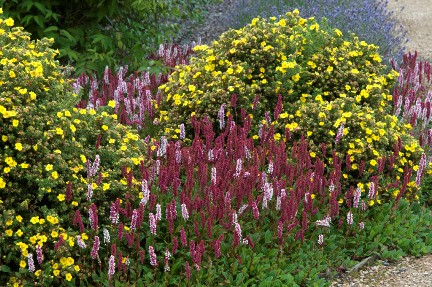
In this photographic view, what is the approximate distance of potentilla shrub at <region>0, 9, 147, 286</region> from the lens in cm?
383

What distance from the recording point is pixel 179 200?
4434 millimetres

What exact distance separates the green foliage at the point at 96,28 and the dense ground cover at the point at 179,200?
1792 mm

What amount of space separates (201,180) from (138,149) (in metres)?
0.57

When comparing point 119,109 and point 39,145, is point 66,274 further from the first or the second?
point 119,109

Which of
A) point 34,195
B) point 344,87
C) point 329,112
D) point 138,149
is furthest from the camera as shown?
point 344,87

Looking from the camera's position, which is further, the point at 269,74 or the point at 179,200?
the point at 269,74

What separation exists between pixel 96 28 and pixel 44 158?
10.6 feet

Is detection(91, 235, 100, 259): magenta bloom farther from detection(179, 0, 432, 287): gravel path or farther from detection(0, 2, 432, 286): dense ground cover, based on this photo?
detection(179, 0, 432, 287): gravel path

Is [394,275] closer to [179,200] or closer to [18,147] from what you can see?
[179,200]

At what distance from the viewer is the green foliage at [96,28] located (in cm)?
645

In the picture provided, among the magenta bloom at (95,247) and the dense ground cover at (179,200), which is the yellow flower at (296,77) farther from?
the magenta bloom at (95,247)

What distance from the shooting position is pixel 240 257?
13.3 feet

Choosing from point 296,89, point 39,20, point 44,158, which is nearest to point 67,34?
point 39,20

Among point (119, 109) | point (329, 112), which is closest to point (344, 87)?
point (329, 112)
